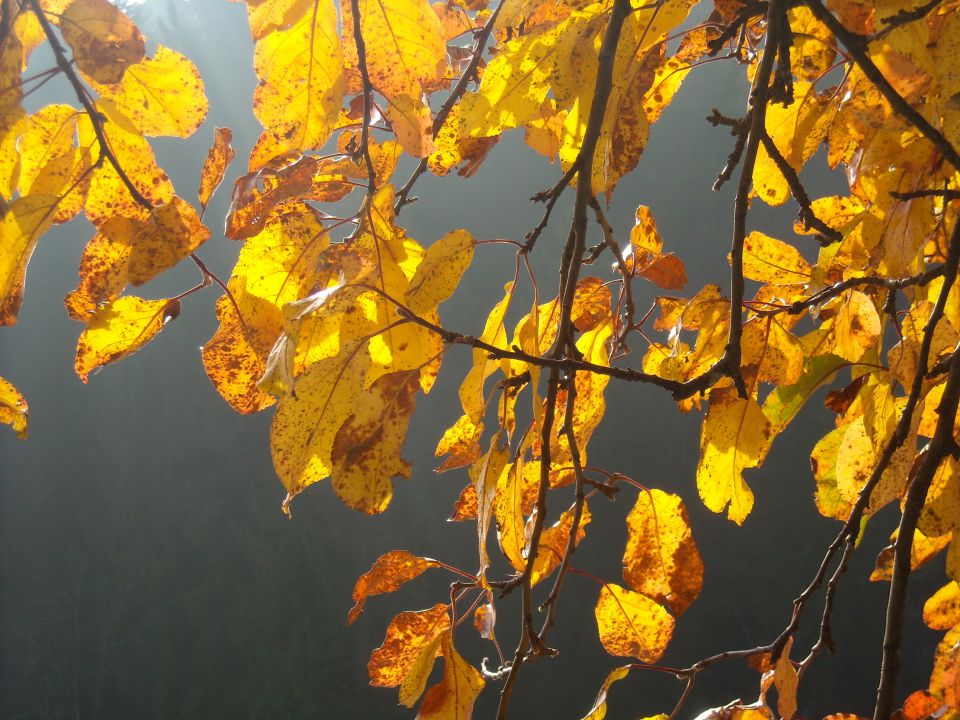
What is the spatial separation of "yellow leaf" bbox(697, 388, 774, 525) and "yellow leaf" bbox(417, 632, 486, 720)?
147mm

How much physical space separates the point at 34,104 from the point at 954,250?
489 cm

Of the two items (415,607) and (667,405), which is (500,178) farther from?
(415,607)

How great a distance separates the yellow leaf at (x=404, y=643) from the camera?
0.42 metres

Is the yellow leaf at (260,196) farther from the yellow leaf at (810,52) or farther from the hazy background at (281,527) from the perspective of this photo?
the hazy background at (281,527)

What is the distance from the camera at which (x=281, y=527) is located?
374 cm

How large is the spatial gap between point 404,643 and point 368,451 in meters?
0.19

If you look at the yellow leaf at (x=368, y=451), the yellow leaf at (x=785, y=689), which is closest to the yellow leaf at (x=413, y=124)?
the yellow leaf at (x=368, y=451)

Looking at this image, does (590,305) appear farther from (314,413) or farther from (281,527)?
(281,527)

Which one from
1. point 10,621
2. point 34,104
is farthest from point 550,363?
point 34,104

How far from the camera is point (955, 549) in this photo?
1.33ft

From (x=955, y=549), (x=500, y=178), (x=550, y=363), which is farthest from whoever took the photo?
(x=500, y=178)

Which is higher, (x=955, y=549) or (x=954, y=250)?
(x=954, y=250)

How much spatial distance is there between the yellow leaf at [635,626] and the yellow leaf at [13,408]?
11.9 inches

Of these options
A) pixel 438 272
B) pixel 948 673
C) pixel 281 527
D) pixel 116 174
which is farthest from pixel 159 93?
pixel 281 527
